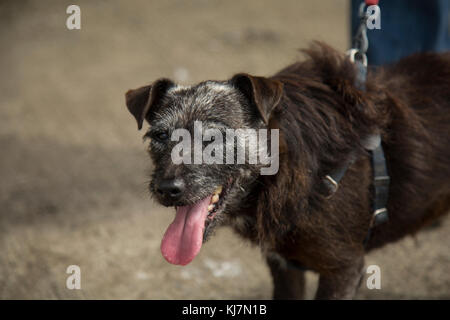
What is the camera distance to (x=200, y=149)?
2865mm

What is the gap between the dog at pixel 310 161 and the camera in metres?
2.87

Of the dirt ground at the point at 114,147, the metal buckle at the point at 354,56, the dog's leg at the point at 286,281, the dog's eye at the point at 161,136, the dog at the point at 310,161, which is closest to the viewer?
the dog at the point at 310,161

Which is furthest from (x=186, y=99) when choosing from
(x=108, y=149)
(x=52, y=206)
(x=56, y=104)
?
Result: (x=56, y=104)

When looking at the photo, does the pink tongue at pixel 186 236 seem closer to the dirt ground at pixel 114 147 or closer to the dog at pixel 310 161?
the dog at pixel 310 161

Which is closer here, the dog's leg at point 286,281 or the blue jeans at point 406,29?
the dog's leg at point 286,281

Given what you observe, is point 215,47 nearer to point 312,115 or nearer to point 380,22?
point 380,22

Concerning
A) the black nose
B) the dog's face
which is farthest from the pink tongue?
the black nose

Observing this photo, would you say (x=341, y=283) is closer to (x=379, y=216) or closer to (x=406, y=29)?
(x=379, y=216)

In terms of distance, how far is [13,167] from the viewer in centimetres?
578

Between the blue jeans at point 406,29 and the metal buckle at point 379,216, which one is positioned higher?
the blue jeans at point 406,29

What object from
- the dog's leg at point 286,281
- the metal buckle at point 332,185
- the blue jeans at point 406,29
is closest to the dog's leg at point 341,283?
the dog's leg at point 286,281

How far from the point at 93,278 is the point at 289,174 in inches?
80.5

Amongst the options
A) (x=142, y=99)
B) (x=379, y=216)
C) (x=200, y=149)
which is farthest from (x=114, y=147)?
(x=379, y=216)

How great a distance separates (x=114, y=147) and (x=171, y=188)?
11.5ft
